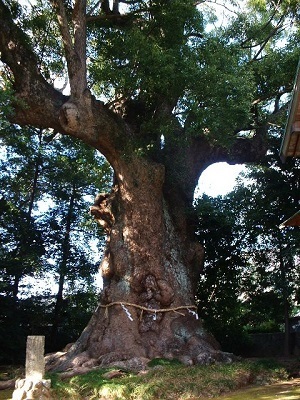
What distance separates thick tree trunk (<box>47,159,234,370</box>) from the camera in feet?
31.3

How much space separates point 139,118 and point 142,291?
4532mm

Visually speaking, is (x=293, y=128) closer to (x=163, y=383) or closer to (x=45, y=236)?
(x=163, y=383)

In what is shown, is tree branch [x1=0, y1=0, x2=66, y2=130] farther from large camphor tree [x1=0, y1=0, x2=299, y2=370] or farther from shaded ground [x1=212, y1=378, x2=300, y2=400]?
shaded ground [x1=212, y1=378, x2=300, y2=400]

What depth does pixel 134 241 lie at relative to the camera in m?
10.5

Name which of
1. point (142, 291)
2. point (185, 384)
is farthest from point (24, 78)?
point (185, 384)

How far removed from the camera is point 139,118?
39.8 feet

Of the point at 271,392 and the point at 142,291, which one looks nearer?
the point at 271,392

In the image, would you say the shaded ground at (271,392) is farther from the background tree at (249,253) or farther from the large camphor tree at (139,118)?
the background tree at (249,253)

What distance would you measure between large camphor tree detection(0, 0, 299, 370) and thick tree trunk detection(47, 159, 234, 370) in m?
0.02

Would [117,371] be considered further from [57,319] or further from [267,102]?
[267,102]

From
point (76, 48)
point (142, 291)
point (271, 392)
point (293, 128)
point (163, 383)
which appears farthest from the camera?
point (142, 291)

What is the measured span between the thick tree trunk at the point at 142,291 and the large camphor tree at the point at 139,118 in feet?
0.08

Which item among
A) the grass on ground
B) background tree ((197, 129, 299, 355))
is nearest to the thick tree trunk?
the grass on ground

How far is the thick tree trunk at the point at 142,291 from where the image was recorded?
31.3 feet
